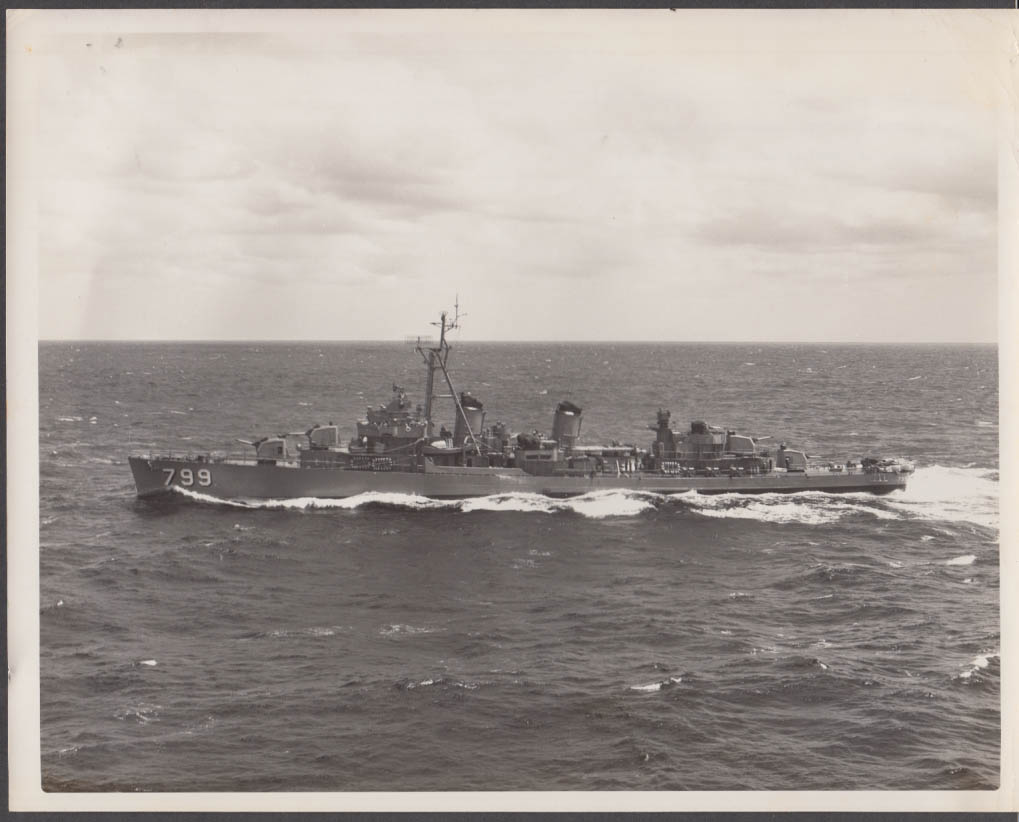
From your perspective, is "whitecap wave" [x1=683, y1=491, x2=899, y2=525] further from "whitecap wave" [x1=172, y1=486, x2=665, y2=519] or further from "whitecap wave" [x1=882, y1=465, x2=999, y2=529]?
"whitecap wave" [x1=172, y1=486, x2=665, y2=519]

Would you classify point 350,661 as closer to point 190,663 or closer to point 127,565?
point 190,663

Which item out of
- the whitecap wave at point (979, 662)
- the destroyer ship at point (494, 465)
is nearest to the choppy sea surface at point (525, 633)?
the whitecap wave at point (979, 662)

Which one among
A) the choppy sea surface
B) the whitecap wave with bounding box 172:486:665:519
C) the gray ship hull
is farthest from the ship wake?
the gray ship hull

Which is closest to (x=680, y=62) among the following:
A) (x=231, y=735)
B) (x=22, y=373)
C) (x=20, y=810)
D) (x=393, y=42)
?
(x=393, y=42)

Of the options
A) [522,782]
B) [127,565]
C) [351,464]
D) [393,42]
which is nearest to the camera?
[522,782]

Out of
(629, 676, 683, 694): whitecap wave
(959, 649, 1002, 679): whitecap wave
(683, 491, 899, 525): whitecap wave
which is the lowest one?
(629, 676, 683, 694): whitecap wave

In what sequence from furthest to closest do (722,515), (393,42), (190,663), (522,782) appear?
(722,515) → (190,663) → (393,42) → (522,782)

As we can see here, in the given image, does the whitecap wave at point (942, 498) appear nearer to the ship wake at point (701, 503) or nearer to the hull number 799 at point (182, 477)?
the ship wake at point (701, 503)
